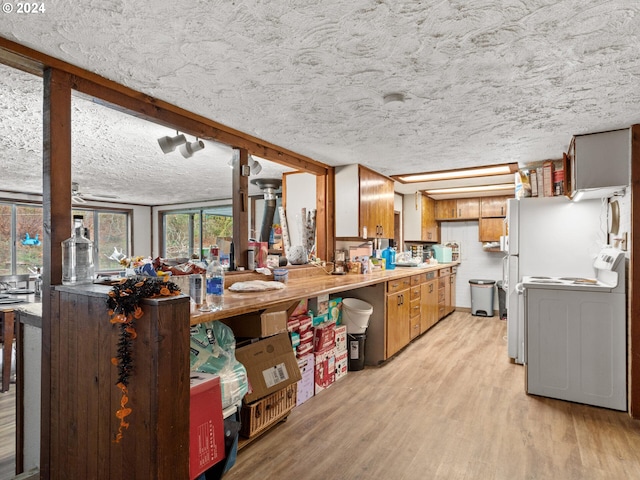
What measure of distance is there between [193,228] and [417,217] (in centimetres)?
462

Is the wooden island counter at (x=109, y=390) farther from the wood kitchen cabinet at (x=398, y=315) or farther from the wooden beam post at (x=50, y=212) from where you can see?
the wood kitchen cabinet at (x=398, y=315)

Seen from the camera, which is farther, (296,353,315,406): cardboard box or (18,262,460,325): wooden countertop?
(296,353,315,406): cardboard box

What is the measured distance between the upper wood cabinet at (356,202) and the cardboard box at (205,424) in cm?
253

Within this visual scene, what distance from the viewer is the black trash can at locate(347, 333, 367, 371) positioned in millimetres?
3539

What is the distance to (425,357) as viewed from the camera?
13.0 ft

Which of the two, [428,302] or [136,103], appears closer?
[136,103]

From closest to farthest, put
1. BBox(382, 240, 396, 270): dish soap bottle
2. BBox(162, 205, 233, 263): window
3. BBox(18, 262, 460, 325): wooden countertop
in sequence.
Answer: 1. BBox(18, 262, 460, 325): wooden countertop
2. BBox(382, 240, 396, 270): dish soap bottle
3. BBox(162, 205, 233, 263): window

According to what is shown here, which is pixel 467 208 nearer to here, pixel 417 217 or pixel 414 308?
pixel 417 217

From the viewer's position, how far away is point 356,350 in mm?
3539

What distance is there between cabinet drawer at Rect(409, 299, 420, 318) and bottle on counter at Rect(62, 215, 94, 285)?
3.46 metres

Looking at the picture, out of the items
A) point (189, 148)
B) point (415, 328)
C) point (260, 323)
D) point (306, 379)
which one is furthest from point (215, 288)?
point (415, 328)

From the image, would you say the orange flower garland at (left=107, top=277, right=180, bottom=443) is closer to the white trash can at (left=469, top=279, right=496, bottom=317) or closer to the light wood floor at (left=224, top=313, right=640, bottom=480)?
the light wood floor at (left=224, top=313, right=640, bottom=480)

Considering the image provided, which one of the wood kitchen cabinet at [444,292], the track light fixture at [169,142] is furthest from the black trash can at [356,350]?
the wood kitchen cabinet at [444,292]

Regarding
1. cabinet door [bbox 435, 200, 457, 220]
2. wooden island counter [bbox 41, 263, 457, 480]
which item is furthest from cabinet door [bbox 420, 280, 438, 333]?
wooden island counter [bbox 41, 263, 457, 480]
